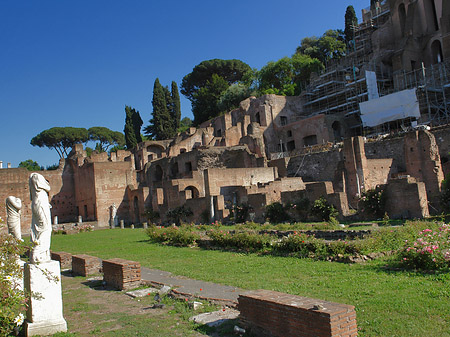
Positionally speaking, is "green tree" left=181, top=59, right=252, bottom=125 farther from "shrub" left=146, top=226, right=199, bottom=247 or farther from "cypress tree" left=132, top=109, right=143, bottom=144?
"shrub" left=146, top=226, right=199, bottom=247

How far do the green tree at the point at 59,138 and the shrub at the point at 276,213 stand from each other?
56.4 m

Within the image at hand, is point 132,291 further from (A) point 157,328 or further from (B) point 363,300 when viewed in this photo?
(B) point 363,300

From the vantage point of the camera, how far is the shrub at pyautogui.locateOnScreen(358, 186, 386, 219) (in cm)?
1820

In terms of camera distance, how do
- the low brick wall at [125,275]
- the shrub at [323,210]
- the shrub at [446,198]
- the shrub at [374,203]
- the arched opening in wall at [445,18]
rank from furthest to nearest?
the arched opening in wall at [445,18] → the shrub at [323,210] → the shrub at [374,203] → the shrub at [446,198] → the low brick wall at [125,275]

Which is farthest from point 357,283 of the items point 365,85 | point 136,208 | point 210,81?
point 210,81

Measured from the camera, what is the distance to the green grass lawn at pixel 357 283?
5195 mm

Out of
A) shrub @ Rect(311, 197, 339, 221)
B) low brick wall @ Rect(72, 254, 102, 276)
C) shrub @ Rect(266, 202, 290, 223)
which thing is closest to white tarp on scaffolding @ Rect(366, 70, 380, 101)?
shrub @ Rect(266, 202, 290, 223)

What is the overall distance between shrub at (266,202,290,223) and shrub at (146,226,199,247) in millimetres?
6752

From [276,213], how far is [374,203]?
17.7 feet

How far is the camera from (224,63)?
73625mm

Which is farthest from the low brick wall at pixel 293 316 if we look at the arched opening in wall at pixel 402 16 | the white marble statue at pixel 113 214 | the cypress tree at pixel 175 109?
the cypress tree at pixel 175 109

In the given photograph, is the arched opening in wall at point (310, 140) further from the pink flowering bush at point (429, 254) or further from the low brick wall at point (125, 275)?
the low brick wall at point (125, 275)

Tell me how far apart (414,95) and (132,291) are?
110 feet

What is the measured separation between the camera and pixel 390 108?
36812mm
